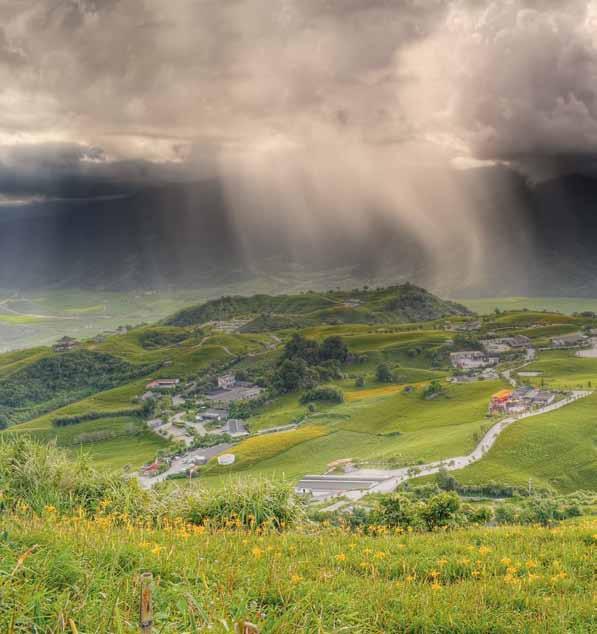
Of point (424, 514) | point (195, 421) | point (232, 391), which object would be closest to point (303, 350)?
point (232, 391)

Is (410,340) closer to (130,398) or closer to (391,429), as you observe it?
(391,429)

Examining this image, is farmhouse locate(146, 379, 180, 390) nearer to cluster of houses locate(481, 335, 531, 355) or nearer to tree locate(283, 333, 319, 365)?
tree locate(283, 333, 319, 365)

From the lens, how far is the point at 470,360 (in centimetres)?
11794

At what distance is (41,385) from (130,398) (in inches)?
1263

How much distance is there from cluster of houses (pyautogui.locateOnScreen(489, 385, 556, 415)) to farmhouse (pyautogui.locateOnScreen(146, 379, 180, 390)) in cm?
7343

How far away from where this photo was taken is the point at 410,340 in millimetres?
134625

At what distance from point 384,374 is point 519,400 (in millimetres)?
37768

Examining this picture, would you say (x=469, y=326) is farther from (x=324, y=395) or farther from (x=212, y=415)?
(x=212, y=415)

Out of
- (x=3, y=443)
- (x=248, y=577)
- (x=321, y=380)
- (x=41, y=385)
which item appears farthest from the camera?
(x=41, y=385)

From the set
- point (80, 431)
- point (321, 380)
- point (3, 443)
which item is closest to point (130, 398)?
point (80, 431)

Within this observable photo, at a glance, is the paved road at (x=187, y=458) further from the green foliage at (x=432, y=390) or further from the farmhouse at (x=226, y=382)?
the farmhouse at (x=226, y=382)

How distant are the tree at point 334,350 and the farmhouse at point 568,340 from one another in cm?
4991

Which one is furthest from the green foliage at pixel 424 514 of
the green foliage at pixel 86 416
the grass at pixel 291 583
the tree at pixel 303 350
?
the tree at pixel 303 350

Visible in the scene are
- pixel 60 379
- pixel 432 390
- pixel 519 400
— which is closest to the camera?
pixel 519 400
